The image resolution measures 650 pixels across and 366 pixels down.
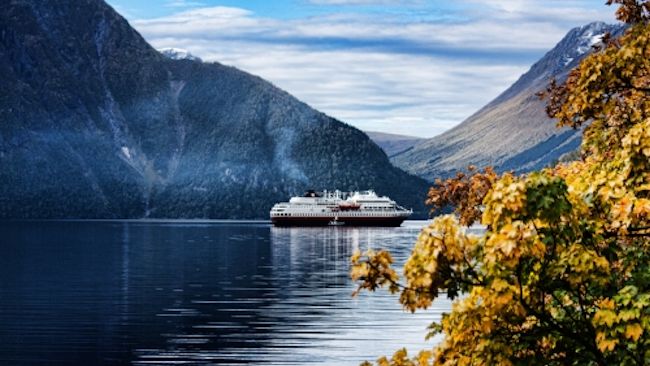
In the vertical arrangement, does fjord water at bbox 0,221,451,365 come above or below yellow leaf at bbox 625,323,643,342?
below

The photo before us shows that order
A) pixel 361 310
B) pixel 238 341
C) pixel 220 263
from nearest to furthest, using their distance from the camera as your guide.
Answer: pixel 238 341 → pixel 361 310 → pixel 220 263

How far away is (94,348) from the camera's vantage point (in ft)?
186

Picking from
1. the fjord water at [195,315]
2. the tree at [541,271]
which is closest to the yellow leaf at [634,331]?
the tree at [541,271]

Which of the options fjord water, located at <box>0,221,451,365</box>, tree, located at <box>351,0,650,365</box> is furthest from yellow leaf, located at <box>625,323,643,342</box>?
fjord water, located at <box>0,221,451,365</box>

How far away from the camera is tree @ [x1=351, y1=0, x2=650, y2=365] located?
15.3 metres

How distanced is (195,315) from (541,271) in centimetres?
5923

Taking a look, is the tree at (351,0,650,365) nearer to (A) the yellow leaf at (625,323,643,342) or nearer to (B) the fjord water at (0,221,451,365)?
(A) the yellow leaf at (625,323,643,342)

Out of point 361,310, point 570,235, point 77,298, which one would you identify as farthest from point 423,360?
point 77,298

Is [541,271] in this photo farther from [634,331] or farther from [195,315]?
[195,315]

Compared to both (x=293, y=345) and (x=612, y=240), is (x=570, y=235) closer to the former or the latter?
(x=612, y=240)

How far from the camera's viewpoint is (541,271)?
52.8 ft

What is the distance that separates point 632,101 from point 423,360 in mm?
8874

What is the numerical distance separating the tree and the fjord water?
1368 inches

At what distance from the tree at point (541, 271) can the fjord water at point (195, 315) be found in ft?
114
